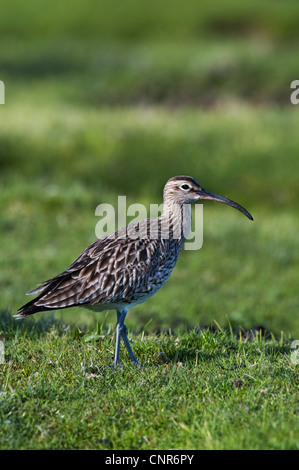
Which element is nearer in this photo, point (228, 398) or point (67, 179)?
point (228, 398)

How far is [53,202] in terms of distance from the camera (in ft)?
53.6

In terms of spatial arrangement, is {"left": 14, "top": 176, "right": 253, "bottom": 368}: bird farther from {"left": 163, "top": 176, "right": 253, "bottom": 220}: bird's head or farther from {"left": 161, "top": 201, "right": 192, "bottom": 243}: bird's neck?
{"left": 163, "top": 176, "right": 253, "bottom": 220}: bird's head

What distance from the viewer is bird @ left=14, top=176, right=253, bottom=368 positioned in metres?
6.84

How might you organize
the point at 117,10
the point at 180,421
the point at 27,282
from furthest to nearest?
the point at 117,10, the point at 27,282, the point at 180,421

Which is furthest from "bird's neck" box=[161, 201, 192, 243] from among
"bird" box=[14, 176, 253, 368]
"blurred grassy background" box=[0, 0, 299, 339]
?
"blurred grassy background" box=[0, 0, 299, 339]

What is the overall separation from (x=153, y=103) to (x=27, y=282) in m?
15.4

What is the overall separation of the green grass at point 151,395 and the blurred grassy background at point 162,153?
305cm

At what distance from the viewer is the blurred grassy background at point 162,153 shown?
1329cm

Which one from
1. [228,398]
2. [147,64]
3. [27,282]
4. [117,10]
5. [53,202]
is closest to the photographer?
[228,398]

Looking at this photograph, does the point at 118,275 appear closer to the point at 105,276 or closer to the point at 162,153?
the point at 105,276

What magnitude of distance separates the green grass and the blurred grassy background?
3.05 meters

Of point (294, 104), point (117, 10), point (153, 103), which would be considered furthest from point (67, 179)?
point (117, 10)

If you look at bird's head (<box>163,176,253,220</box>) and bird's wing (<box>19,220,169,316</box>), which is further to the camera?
bird's head (<box>163,176,253,220</box>)

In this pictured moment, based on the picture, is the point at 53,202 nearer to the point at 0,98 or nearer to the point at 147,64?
the point at 0,98
